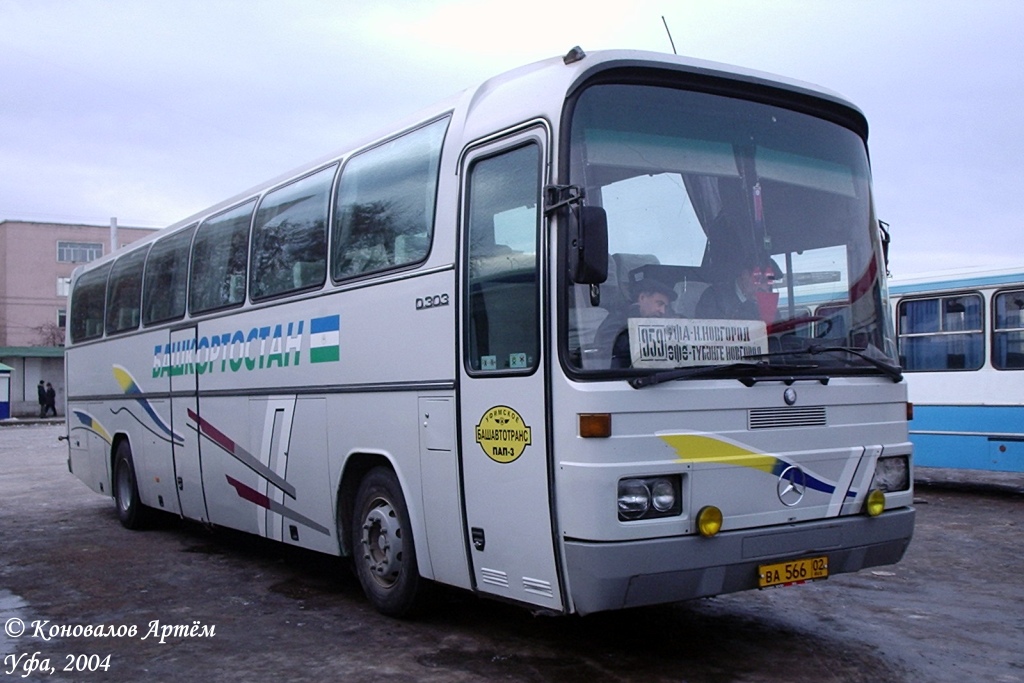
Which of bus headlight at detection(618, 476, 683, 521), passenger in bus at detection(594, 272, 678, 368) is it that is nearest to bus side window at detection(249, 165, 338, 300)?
passenger in bus at detection(594, 272, 678, 368)

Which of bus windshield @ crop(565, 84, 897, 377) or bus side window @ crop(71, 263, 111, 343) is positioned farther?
bus side window @ crop(71, 263, 111, 343)

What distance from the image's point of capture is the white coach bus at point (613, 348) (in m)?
5.71

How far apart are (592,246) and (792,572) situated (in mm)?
2177

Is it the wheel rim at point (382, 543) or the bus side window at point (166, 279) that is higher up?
the bus side window at point (166, 279)

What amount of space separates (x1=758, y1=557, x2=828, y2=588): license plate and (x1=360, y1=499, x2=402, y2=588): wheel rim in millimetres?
2603

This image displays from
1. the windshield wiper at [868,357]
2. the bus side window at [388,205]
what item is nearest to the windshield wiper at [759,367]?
the windshield wiper at [868,357]

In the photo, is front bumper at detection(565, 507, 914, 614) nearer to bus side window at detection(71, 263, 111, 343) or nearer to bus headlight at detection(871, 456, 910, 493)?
bus headlight at detection(871, 456, 910, 493)

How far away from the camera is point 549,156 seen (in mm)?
5953

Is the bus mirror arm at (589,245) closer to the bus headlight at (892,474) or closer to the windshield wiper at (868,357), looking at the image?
the windshield wiper at (868,357)

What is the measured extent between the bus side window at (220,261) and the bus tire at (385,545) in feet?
9.93

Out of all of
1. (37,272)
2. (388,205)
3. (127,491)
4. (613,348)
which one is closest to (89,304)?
(127,491)

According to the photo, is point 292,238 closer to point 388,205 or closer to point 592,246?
point 388,205

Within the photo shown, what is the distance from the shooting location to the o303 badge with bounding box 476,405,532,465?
6.09 meters

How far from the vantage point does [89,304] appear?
14.8 metres
